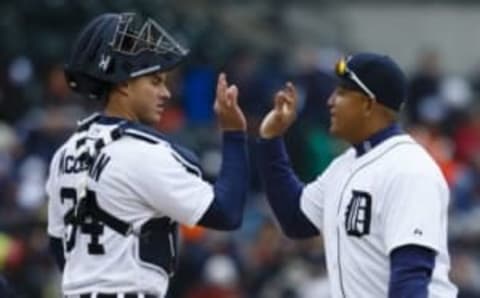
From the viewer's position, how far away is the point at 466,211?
14977 millimetres

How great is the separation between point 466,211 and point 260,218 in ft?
5.53

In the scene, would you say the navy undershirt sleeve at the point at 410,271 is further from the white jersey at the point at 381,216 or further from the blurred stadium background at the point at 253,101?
the blurred stadium background at the point at 253,101

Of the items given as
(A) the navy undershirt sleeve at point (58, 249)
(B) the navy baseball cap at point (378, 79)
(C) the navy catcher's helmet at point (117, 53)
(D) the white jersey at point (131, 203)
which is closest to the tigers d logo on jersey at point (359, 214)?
(B) the navy baseball cap at point (378, 79)

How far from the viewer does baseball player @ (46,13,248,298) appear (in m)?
6.26

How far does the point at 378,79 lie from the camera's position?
6.34 meters

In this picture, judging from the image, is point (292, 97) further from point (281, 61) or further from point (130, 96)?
point (281, 61)

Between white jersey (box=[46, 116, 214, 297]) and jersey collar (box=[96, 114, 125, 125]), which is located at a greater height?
jersey collar (box=[96, 114, 125, 125])

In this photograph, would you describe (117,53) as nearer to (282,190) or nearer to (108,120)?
(108,120)

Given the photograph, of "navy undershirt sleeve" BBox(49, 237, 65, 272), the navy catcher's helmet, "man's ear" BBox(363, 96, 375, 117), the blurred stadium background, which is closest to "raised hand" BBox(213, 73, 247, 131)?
the navy catcher's helmet

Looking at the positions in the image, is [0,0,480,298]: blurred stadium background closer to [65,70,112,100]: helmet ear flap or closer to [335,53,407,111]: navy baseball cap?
[65,70,112,100]: helmet ear flap

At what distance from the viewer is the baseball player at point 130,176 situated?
20.5ft

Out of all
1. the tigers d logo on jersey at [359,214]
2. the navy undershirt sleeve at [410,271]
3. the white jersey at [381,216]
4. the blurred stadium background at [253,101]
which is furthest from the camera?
the blurred stadium background at [253,101]

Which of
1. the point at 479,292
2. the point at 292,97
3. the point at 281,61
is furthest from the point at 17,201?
the point at 292,97

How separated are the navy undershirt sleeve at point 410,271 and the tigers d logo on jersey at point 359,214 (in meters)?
0.21
